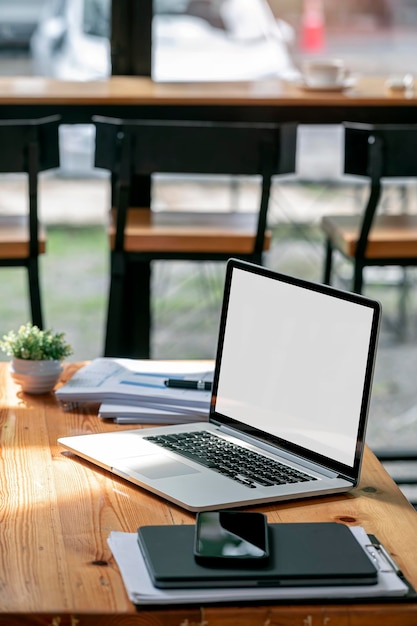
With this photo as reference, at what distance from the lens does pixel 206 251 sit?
109 inches

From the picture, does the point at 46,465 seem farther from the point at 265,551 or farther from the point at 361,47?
the point at 361,47

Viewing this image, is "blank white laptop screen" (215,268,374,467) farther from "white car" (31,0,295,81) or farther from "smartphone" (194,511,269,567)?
"white car" (31,0,295,81)

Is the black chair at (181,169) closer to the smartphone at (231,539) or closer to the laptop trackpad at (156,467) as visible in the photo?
the laptop trackpad at (156,467)

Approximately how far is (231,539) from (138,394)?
519 mm

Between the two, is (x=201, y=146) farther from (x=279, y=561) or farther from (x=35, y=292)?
(x=279, y=561)

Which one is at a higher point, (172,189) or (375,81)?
(375,81)

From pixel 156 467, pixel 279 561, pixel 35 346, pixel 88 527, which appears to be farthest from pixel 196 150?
pixel 279 561

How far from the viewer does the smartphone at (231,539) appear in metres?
1.05

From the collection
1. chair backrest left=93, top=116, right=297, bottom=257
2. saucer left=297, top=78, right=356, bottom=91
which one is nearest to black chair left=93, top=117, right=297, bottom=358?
chair backrest left=93, top=116, right=297, bottom=257

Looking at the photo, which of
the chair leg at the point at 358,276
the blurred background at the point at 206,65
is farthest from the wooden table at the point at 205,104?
the chair leg at the point at 358,276

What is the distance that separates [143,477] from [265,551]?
273 mm

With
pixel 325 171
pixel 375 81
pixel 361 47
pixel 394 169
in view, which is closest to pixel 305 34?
pixel 361 47

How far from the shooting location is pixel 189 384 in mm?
1644

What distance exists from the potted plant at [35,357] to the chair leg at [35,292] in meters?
1.03
